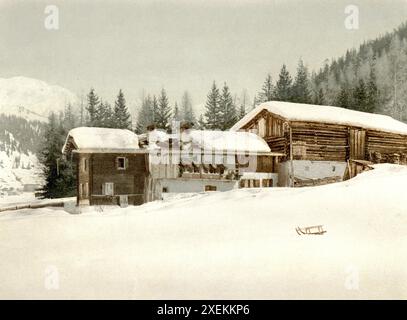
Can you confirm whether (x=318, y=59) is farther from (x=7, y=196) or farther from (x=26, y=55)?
(x=7, y=196)

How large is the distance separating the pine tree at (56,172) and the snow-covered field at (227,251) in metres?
20.7

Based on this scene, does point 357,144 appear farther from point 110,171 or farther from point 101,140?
point 101,140

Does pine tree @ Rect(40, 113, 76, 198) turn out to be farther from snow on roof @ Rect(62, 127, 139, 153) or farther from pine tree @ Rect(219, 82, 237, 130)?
pine tree @ Rect(219, 82, 237, 130)

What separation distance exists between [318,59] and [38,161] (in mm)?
31520

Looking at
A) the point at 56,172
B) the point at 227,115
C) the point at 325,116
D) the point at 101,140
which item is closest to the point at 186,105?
the point at 101,140

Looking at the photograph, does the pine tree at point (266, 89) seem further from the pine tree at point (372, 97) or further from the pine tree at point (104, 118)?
the pine tree at point (104, 118)

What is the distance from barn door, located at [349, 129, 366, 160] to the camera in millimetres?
29109

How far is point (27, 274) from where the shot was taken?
11797 millimetres

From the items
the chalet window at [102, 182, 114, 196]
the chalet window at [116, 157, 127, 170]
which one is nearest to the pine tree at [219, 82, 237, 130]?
the chalet window at [116, 157, 127, 170]

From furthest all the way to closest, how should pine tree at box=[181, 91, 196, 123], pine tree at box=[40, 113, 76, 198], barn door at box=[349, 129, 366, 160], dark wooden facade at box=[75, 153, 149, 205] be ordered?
pine tree at box=[40, 113, 76, 198] → barn door at box=[349, 129, 366, 160] → dark wooden facade at box=[75, 153, 149, 205] → pine tree at box=[181, 91, 196, 123]

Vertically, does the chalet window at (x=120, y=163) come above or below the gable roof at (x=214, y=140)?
below

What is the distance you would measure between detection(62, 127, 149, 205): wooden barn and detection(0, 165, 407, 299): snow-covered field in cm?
951

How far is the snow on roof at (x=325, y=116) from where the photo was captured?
27766mm

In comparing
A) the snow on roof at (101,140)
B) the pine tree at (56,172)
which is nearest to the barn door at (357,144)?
the snow on roof at (101,140)
